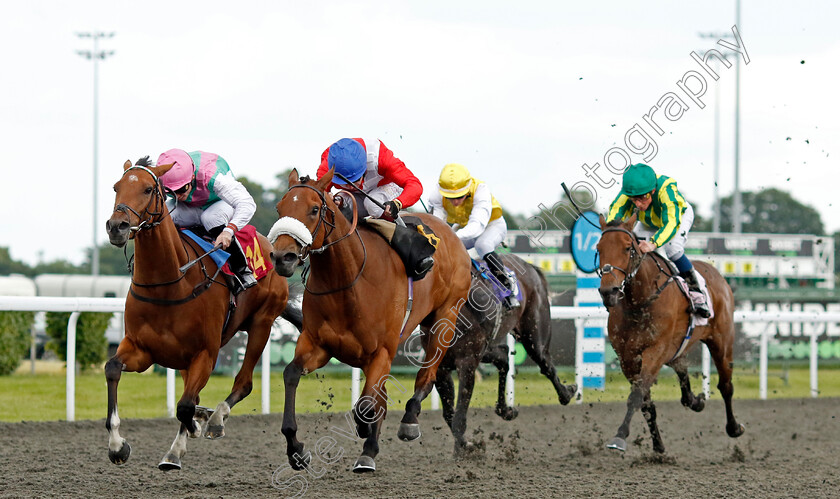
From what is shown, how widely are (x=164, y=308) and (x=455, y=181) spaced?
7.25 ft

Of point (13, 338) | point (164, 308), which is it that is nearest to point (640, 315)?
point (164, 308)

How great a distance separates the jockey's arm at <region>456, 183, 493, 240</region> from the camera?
6.05m

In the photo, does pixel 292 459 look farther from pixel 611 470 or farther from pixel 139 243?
pixel 611 470

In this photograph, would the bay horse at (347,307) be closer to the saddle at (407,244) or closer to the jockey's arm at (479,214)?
the saddle at (407,244)

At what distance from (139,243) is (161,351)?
548mm

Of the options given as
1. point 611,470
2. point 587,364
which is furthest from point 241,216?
point 587,364

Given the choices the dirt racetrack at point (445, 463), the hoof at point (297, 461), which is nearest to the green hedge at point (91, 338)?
the dirt racetrack at point (445, 463)

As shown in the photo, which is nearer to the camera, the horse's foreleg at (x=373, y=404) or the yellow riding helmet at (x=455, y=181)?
the horse's foreleg at (x=373, y=404)

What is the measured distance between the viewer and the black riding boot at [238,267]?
5164 mm

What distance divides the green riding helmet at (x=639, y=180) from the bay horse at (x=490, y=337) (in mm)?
1085

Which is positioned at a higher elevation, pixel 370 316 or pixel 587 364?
pixel 370 316

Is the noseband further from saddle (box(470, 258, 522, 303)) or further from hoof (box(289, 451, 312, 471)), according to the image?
hoof (box(289, 451, 312, 471))

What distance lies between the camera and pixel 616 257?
5.77 metres

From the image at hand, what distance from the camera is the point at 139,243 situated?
181 inches
